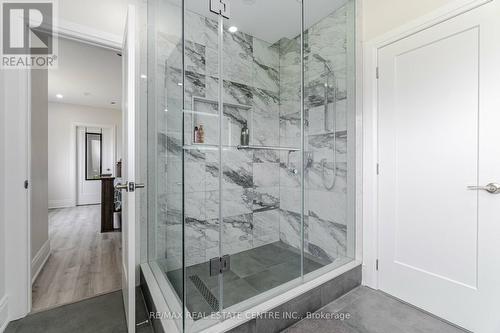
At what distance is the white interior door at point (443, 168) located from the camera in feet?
4.57

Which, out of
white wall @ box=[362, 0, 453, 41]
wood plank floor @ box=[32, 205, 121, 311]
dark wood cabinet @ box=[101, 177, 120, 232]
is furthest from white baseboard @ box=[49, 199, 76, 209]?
white wall @ box=[362, 0, 453, 41]

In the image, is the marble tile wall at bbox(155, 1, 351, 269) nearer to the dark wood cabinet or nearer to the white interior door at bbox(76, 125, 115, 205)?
the dark wood cabinet

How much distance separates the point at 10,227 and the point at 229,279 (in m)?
1.62

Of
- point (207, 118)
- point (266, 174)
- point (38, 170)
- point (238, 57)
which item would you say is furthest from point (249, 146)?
point (38, 170)

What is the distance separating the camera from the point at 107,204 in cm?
355

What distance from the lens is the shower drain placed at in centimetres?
142

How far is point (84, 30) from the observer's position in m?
1.77

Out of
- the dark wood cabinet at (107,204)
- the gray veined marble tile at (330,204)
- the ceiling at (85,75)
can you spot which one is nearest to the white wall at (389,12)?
the gray veined marble tile at (330,204)

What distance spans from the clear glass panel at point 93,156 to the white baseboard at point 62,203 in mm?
686

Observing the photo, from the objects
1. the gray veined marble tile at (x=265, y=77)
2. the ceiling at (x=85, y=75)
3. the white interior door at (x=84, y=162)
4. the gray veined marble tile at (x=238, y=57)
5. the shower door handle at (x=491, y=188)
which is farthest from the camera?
the white interior door at (x=84, y=162)

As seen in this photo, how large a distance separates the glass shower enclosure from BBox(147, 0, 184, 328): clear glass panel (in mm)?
13

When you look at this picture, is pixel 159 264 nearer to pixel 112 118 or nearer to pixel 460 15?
pixel 460 15

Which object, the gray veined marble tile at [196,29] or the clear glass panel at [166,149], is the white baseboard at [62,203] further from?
the gray veined marble tile at [196,29]

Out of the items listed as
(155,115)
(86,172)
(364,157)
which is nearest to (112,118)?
(86,172)
